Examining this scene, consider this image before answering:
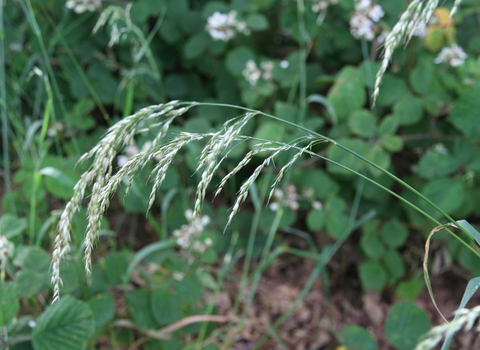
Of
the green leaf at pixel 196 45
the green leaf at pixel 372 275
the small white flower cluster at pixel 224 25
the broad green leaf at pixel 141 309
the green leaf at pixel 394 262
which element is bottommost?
the green leaf at pixel 372 275

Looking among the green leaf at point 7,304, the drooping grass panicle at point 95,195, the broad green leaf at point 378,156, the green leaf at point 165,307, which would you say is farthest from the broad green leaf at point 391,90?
the green leaf at point 7,304

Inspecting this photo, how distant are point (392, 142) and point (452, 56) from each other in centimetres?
48

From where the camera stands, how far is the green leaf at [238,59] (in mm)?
2113

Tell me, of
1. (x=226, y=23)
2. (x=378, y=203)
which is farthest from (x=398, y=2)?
(x=378, y=203)

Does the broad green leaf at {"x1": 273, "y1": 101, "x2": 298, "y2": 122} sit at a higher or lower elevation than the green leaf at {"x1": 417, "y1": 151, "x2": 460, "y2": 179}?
higher

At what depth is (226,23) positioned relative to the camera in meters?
2.07

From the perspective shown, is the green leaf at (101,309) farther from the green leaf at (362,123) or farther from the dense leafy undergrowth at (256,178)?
the green leaf at (362,123)

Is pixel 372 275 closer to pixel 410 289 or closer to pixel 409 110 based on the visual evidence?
pixel 410 289

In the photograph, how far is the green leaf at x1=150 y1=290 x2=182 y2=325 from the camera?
147 centimetres

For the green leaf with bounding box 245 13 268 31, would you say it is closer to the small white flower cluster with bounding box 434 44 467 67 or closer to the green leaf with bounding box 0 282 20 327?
the small white flower cluster with bounding box 434 44 467 67

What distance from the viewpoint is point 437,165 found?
1723 mm

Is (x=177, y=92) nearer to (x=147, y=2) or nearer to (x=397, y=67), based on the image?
(x=147, y=2)

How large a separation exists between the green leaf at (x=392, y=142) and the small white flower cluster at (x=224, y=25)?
827 millimetres

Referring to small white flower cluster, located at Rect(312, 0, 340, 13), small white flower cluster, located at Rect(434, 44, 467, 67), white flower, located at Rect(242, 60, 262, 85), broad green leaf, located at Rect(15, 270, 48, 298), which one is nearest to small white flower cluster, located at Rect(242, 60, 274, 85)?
white flower, located at Rect(242, 60, 262, 85)
